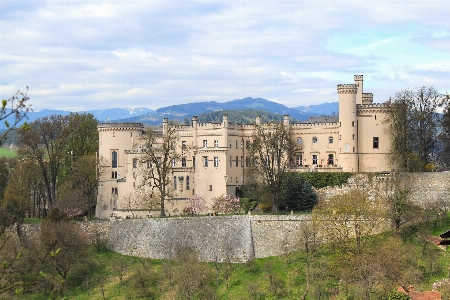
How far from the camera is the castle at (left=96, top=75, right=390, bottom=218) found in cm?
5691

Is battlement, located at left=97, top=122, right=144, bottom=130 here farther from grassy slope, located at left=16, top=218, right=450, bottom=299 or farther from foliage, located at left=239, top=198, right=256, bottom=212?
grassy slope, located at left=16, top=218, right=450, bottom=299

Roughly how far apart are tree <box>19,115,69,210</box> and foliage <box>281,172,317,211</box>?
22343mm

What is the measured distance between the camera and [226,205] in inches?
2159

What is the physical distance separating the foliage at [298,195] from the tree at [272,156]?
764 millimetres

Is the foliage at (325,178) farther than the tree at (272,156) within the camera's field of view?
Yes

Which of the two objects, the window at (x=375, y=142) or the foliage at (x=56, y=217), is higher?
the window at (x=375, y=142)

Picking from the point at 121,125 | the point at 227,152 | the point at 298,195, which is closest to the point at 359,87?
the point at 298,195

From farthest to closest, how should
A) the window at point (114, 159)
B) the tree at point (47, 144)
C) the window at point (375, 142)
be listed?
the window at point (114, 159), the tree at point (47, 144), the window at point (375, 142)

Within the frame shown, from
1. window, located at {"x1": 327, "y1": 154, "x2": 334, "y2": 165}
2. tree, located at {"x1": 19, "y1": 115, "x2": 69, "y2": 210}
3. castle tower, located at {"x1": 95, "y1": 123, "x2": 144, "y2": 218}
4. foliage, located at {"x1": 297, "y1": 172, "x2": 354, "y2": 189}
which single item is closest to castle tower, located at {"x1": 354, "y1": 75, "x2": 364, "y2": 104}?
window, located at {"x1": 327, "y1": 154, "x2": 334, "y2": 165}

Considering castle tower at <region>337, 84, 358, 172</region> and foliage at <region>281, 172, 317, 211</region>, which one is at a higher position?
castle tower at <region>337, 84, 358, 172</region>

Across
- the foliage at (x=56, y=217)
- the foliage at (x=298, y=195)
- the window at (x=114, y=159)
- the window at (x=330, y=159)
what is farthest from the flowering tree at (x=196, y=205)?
the window at (x=330, y=159)

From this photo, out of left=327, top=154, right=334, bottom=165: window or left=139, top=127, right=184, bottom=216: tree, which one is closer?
left=139, top=127, right=184, bottom=216: tree

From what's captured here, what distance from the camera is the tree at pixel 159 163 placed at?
5475cm

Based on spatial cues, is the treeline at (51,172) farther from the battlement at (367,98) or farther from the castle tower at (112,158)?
the battlement at (367,98)
